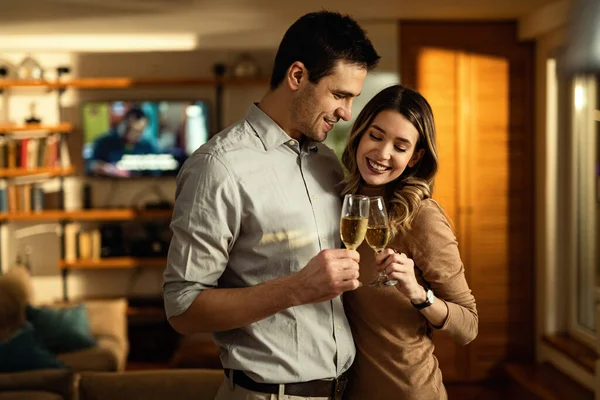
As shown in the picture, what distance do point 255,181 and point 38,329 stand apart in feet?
11.9

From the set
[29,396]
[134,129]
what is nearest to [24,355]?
[29,396]

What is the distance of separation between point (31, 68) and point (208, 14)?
1.79 metres

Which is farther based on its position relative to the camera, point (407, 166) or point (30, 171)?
point (30, 171)

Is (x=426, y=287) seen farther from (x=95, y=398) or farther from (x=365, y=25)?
(x=365, y=25)

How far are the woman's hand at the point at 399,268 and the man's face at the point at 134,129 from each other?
15.9 ft

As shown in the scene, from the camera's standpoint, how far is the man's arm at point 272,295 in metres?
1.34

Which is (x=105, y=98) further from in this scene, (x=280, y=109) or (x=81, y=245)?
(x=280, y=109)

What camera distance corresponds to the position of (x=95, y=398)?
2348mm

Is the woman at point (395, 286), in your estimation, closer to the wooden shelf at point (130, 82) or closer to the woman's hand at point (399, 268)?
the woman's hand at point (399, 268)

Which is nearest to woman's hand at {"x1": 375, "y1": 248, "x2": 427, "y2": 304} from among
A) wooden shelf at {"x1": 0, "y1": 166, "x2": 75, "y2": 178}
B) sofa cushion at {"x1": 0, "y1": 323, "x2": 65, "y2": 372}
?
sofa cushion at {"x1": 0, "y1": 323, "x2": 65, "y2": 372}

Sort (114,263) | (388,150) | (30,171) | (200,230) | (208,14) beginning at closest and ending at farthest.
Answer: (200,230), (388,150), (208,14), (30,171), (114,263)

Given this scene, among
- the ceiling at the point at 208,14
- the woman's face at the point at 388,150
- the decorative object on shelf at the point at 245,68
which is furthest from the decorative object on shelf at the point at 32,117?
the woman's face at the point at 388,150

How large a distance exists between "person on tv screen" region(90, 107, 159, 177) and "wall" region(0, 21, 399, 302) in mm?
233

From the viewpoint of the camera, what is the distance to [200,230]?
4.81ft
